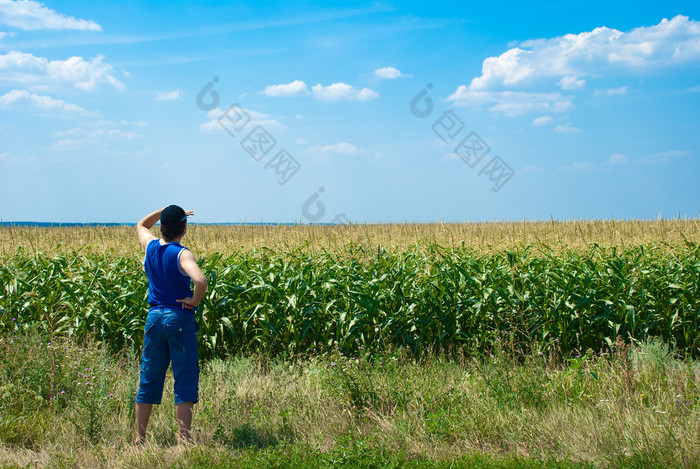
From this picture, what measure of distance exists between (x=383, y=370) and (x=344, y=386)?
2.49 ft

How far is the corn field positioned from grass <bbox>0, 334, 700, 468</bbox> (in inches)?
28.4

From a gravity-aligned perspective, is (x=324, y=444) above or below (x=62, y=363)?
below

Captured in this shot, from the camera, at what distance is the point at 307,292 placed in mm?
6777

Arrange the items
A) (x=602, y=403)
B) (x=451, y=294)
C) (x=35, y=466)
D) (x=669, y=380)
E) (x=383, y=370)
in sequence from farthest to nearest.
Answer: (x=451, y=294) → (x=383, y=370) → (x=669, y=380) → (x=602, y=403) → (x=35, y=466)

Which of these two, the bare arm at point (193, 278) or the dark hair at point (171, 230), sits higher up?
the dark hair at point (171, 230)

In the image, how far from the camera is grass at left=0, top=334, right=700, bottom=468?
3834 mm

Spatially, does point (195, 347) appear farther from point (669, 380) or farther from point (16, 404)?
point (669, 380)

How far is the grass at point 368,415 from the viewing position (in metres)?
3.83

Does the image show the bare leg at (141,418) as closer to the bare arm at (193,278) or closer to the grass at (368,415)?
the grass at (368,415)

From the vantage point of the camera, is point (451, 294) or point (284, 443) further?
point (451, 294)

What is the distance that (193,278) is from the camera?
12.4 feet

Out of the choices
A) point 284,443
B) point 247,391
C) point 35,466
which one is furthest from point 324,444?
point 35,466

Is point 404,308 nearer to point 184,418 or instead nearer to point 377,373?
point 377,373

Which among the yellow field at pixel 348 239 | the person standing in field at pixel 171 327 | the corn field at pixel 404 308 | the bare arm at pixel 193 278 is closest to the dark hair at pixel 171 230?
the person standing in field at pixel 171 327
